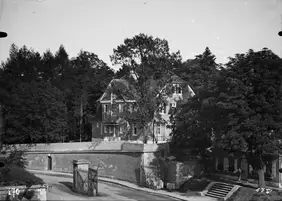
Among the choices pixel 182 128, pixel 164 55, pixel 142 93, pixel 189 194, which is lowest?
pixel 189 194

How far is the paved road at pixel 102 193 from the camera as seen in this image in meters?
16.5

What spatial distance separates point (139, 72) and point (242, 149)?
940cm

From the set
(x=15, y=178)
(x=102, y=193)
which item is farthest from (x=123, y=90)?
(x=15, y=178)

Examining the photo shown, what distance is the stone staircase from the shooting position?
20983mm

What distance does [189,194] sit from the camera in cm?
2186

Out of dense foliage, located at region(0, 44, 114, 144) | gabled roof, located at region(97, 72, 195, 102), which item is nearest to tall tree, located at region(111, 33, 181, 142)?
gabled roof, located at region(97, 72, 195, 102)

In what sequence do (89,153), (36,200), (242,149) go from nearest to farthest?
1. (36,200)
2. (242,149)
3. (89,153)

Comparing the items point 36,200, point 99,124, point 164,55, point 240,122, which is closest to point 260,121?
point 240,122

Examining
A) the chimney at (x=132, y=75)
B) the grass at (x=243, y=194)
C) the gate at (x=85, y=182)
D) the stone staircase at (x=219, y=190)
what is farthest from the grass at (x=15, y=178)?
the chimney at (x=132, y=75)

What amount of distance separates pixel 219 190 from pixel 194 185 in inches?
83.3

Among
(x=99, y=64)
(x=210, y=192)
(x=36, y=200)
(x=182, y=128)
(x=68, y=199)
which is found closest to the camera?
(x=36, y=200)

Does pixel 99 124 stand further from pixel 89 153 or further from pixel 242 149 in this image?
pixel 242 149

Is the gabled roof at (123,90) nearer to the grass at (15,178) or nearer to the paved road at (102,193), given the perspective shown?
the paved road at (102,193)

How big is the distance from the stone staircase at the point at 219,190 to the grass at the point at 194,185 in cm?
53
